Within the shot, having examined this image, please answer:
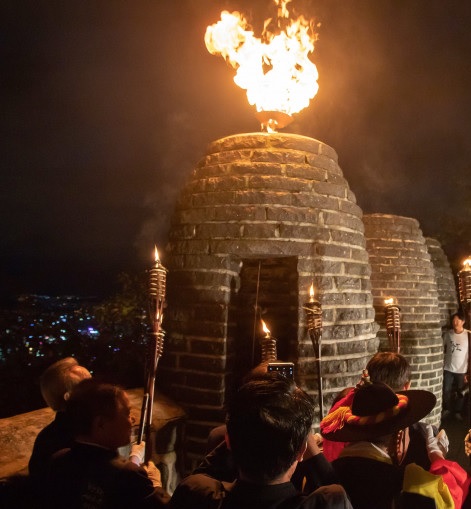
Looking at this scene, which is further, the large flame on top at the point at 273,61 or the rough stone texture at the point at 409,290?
the rough stone texture at the point at 409,290

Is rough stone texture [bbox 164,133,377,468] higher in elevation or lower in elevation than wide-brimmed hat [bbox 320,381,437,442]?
higher

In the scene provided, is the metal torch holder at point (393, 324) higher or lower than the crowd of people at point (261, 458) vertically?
higher

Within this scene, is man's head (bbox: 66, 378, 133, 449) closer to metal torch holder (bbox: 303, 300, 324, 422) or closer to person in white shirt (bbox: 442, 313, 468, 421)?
metal torch holder (bbox: 303, 300, 324, 422)

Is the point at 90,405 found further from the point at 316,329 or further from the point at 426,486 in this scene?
the point at 316,329

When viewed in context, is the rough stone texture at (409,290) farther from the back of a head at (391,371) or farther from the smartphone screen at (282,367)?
the smartphone screen at (282,367)

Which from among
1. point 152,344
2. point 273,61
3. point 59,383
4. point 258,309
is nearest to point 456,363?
point 258,309

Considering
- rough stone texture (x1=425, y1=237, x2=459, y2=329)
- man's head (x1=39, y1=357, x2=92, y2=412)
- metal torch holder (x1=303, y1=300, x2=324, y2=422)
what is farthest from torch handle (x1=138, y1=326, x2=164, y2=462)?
rough stone texture (x1=425, y1=237, x2=459, y2=329)

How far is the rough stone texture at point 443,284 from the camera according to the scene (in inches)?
469

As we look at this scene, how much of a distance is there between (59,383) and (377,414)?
204 cm

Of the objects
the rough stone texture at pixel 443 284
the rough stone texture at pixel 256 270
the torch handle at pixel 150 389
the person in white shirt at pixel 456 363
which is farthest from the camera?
the rough stone texture at pixel 443 284

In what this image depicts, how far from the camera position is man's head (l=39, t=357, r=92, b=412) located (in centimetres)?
274

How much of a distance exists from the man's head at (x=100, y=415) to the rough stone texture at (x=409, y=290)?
6.88 meters

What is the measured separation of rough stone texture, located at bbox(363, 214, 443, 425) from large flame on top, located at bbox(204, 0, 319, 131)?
443cm

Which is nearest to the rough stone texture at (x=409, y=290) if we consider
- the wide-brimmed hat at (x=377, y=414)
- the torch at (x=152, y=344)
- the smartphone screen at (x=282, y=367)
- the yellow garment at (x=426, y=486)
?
the smartphone screen at (x=282, y=367)
